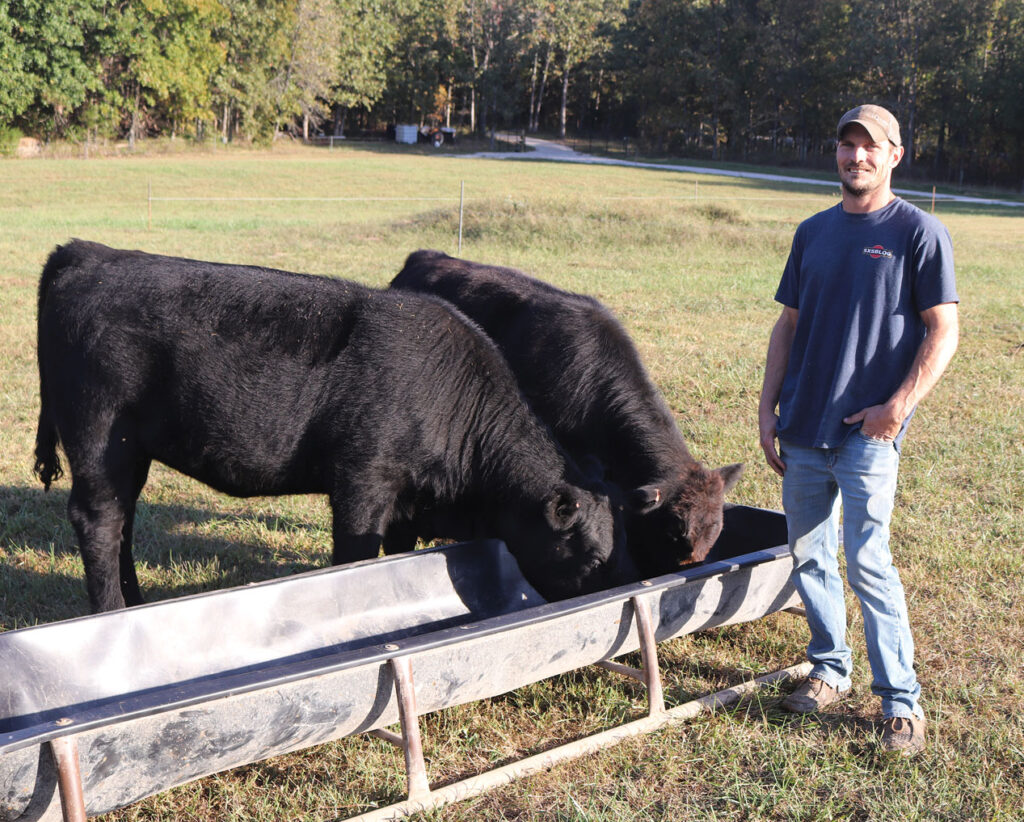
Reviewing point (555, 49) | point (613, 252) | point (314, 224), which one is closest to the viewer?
point (613, 252)

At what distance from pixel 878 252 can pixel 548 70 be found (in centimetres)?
7905

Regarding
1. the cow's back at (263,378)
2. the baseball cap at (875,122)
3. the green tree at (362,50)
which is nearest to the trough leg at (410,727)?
the cow's back at (263,378)

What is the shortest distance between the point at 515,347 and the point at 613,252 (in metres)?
12.9

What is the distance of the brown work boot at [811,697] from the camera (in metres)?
4.23

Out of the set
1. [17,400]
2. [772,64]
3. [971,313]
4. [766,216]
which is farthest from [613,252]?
[772,64]

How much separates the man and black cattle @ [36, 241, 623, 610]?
983mm

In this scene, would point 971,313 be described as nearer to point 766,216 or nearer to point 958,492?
point 958,492

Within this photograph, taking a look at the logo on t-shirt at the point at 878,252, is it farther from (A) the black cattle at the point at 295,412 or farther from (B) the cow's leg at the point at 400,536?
(B) the cow's leg at the point at 400,536

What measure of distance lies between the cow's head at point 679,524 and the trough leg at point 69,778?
2703 mm

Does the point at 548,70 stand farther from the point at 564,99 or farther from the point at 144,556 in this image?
the point at 144,556

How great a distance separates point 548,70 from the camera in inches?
3086

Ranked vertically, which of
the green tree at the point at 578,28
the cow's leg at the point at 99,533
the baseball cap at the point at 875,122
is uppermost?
the green tree at the point at 578,28

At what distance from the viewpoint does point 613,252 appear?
18.7 meters

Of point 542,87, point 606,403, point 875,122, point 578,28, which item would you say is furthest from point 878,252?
point 542,87
